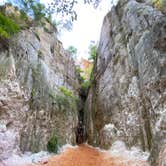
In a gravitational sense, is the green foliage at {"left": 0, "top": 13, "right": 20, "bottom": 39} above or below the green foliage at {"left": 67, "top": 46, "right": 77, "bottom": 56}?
below

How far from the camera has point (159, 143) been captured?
5.91 meters

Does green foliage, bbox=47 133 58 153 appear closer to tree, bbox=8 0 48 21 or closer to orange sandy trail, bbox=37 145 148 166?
orange sandy trail, bbox=37 145 148 166

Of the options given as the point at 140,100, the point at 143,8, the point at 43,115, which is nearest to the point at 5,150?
the point at 43,115

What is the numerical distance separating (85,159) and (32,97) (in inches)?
126

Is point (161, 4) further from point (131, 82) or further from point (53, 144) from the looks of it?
point (53, 144)

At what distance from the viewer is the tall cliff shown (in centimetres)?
795

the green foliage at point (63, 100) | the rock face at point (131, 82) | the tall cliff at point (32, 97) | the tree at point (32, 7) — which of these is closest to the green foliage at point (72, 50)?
the tall cliff at point (32, 97)

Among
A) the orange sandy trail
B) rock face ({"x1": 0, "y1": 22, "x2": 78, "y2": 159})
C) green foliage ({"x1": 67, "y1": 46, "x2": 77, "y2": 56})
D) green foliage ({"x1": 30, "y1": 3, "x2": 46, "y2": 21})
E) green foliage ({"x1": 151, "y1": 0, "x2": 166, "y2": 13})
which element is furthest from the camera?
green foliage ({"x1": 67, "y1": 46, "x2": 77, "y2": 56})

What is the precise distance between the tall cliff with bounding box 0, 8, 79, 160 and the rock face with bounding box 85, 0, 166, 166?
1808 millimetres

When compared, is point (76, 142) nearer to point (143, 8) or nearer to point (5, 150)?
point (5, 150)

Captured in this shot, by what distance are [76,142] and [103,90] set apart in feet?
9.86

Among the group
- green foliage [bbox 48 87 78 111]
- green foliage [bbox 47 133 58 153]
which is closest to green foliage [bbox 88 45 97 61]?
green foliage [bbox 48 87 78 111]

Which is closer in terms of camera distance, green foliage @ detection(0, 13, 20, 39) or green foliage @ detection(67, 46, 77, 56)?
green foliage @ detection(0, 13, 20, 39)

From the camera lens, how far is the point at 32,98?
934 cm
